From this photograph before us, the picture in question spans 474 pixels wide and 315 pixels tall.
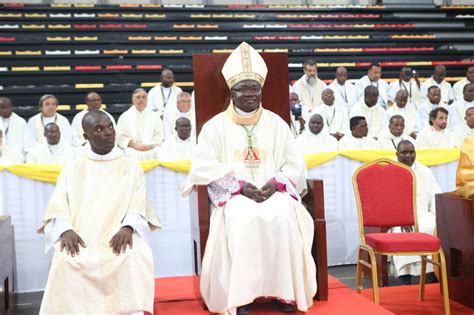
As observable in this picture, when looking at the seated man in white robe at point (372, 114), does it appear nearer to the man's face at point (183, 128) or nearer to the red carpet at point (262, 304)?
the man's face at point (183, 128)

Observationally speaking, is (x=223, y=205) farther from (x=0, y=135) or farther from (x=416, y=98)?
(x=416, y=98)

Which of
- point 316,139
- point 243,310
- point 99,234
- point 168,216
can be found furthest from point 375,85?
point 99,234

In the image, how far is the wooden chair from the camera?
15.5 ft

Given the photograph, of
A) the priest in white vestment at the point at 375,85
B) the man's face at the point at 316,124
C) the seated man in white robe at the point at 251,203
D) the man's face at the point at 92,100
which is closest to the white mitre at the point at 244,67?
the seated man in white robe at the point at 251,203

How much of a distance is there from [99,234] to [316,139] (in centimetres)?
518

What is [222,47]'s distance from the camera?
46.8ft

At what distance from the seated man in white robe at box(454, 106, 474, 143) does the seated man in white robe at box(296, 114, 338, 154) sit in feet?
5.41

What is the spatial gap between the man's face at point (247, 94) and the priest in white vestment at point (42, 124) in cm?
512

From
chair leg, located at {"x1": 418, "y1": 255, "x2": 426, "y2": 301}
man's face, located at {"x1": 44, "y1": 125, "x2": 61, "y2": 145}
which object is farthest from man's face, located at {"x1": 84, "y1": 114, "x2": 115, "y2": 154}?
man's face, located at {"x1": 44, "y1": 125, "x2": 61, "y2": 145}

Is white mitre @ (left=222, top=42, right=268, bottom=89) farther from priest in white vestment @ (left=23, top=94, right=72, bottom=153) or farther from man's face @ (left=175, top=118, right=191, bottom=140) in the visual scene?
priest in white vestment @ (left=23, top=94, right=72, bottom=153)

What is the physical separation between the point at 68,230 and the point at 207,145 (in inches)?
43.2

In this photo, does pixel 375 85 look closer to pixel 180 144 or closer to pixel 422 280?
pixel 180 144

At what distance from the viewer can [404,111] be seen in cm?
1098

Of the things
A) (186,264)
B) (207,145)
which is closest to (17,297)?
(186,264)
